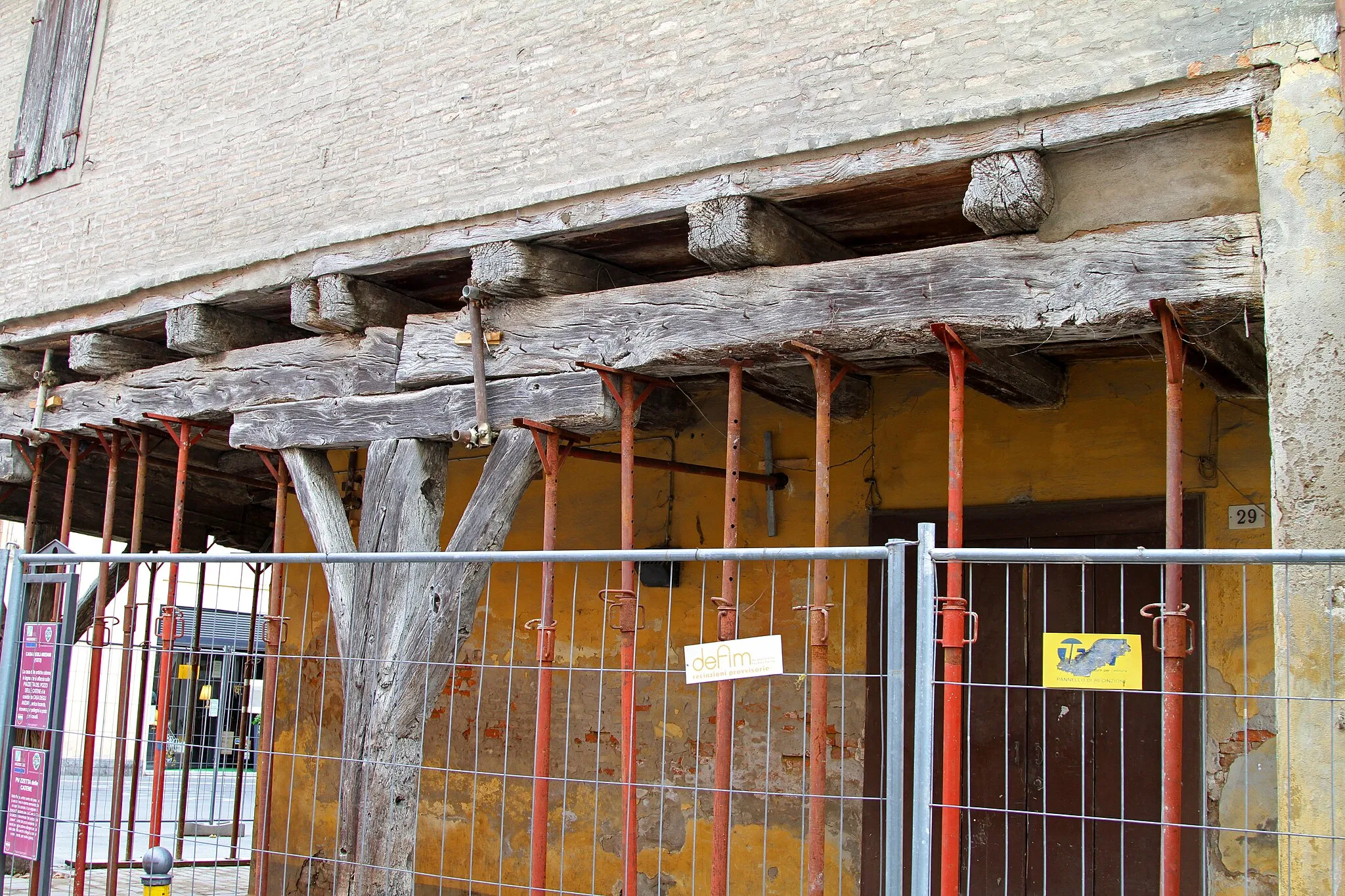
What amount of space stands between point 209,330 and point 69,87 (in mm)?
2555

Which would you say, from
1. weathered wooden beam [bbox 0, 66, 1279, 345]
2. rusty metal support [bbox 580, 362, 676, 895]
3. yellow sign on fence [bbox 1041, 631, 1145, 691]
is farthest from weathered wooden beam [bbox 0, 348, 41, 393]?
yellow sign on fence [bbox 1041, 631, 1145, 691]

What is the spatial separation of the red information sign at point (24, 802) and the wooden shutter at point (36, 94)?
5.00 m

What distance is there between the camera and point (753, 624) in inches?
298

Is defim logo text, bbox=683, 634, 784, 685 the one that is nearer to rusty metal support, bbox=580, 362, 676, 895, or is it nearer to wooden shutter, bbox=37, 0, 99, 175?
rusty metal support, bbox=580, 362, 676, 895

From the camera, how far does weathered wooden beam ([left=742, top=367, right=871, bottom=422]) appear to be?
21.6 feet

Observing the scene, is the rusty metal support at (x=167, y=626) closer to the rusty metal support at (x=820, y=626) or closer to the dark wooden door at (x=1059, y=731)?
the rusty metal support at (x=820, y=626)

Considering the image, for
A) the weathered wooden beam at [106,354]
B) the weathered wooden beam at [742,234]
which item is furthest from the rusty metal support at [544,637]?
the weathered wooden beam at [106,354]

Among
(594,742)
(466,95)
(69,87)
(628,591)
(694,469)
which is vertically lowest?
(594,742)

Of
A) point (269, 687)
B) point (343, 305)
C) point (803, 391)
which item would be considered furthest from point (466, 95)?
point (269, 687)

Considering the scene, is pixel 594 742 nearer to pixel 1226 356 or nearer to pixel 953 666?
pixel 953 666

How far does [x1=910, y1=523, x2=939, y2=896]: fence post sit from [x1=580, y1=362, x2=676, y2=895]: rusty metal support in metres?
1.78

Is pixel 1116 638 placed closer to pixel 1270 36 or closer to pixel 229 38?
pixel 1270 36

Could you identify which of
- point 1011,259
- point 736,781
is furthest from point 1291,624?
point 736,781

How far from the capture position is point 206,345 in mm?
7594
